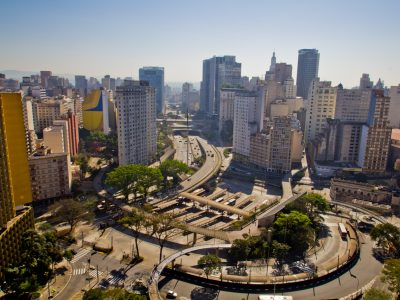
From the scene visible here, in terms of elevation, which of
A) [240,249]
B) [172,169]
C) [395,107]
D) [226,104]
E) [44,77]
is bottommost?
[240,249]

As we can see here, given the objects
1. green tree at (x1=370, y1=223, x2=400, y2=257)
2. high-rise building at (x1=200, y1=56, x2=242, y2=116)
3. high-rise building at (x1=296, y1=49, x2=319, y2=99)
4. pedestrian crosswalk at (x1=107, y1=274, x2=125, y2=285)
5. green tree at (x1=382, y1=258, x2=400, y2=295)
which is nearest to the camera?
green tree at (x1=382, y1=258, x2=400, y2=295)

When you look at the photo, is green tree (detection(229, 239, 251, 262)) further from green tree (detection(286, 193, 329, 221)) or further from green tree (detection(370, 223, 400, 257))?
green tree (detection(370, 223, 400, 257))

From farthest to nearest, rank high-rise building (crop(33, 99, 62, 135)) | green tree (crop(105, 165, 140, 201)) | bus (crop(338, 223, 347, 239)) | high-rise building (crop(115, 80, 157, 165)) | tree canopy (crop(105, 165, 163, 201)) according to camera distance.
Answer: high-rise building (crop(33, 99, 62, 135)), high-rise building (crop(115, 80, 157, 165)), tree canopy (crop(105, 165, 163, 201)), green tree (crop(105, 165, 140, 201)), bus (crop(338, 223, 347, 239))

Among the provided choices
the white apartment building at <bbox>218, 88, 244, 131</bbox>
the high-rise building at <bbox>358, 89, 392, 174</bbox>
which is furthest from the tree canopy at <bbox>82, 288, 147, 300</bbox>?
the white apartment building at <bbox>218, 88, 244, 131</bbox>

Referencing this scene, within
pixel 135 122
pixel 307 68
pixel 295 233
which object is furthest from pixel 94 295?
pixel 307 68

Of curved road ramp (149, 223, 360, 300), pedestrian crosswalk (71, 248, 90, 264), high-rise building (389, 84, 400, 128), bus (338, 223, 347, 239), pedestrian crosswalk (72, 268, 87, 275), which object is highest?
high-rise building (389, 84, 400, 128)

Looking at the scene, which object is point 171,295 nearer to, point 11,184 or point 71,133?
point 11,184

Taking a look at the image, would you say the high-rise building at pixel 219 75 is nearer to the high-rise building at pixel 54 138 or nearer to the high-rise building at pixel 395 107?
the high-rise building at pixel 395 107

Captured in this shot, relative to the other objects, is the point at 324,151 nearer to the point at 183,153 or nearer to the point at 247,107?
the point at 247,107
